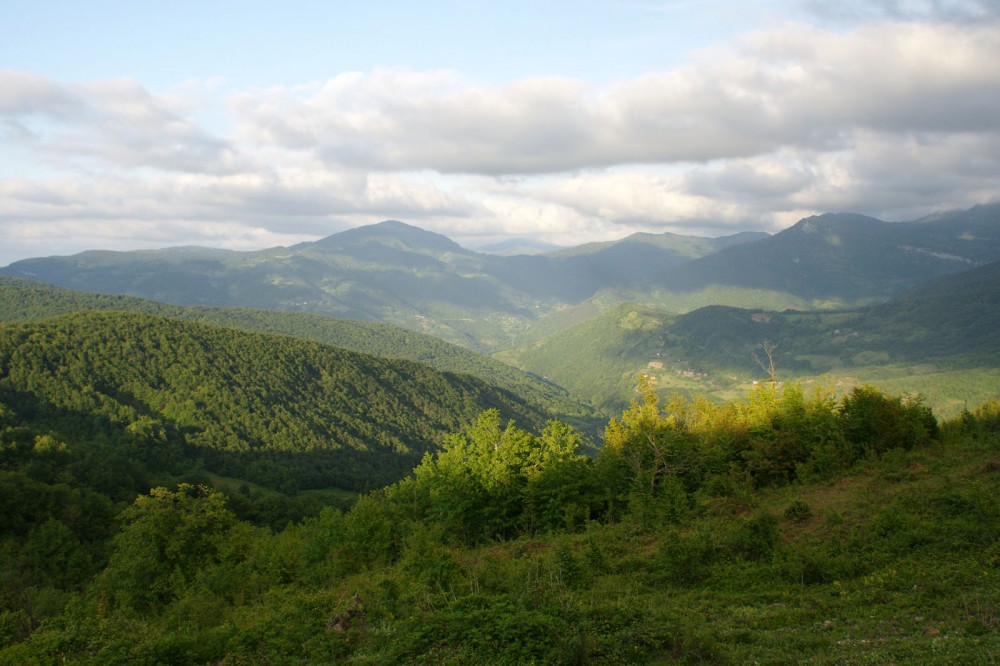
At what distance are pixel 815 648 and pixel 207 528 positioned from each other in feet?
145

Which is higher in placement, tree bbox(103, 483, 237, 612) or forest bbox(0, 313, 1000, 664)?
forest bbox(0, 313, 1000, 664)

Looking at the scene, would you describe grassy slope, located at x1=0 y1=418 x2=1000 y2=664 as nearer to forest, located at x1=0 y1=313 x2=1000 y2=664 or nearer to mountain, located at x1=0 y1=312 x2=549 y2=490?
forest, located at x1=0 y1=313 x2=1000 y2=664

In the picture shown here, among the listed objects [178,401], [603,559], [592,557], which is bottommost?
[178,401]

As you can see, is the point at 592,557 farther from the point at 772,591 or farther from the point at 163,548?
the point at 163,548

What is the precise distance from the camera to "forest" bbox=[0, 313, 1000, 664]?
56.9 ft

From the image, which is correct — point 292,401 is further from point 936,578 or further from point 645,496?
point 936,578

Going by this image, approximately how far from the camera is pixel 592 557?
27.6 m

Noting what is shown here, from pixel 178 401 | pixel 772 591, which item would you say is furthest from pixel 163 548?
pixel 178 401

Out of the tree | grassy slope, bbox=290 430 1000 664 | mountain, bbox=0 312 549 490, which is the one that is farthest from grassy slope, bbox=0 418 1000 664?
mountain, bbox=0 312 549 490

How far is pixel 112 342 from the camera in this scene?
17638 centimetres

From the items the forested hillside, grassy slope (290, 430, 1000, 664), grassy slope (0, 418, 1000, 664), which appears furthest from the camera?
the forested hillside

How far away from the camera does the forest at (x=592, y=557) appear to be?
17344 mm

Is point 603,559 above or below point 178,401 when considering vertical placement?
above

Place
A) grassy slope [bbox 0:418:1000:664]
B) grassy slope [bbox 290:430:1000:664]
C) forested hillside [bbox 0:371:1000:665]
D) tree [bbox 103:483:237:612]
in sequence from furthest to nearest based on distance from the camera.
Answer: tree [bbox 103:483:237:612] → forested hillside [bbox 0:371:1000:665] → grassy slope [bbox 0:418:1000:664] → grassy slope [bbox 290:430:1000:664]
